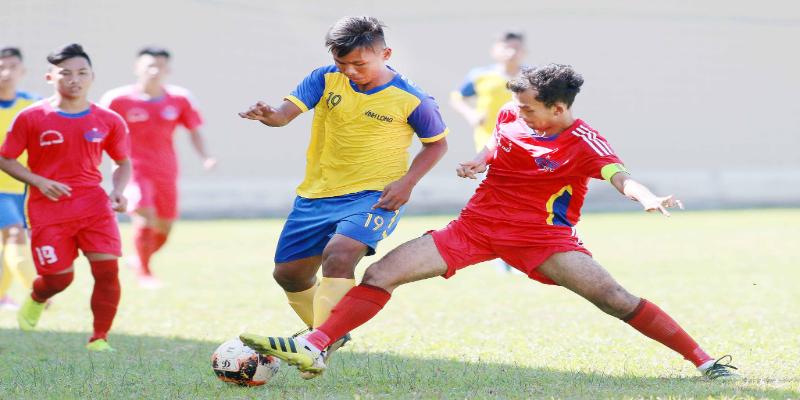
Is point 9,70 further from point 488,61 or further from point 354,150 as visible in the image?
point 488,61

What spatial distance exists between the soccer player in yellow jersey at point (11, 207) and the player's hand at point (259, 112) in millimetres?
4132

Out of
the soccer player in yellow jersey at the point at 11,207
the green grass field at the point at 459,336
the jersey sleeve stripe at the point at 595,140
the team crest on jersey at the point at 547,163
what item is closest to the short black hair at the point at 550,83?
the jersey sleeve stripe at the point at 595,140

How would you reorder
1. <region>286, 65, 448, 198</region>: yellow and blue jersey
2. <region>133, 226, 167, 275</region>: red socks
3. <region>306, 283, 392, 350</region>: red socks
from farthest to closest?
<region>133, 226, 167, 275</region>: red socks, <region>286, 65, 448, 198</region>: yellow and blue jersey, <region>306, 283, 392, 350</region>: red socks

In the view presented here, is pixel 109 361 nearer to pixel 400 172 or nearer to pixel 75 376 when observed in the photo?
pixel 75 376

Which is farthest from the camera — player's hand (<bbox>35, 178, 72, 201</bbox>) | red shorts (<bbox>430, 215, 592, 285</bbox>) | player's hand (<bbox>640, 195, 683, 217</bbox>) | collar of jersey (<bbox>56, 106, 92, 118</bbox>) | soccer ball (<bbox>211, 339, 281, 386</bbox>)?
collar of jersey (<bbox>56, 106, 92, 118</bbox>)

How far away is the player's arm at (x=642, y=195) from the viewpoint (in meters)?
5.00

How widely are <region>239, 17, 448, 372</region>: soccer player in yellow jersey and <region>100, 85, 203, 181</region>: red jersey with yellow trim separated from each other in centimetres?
532

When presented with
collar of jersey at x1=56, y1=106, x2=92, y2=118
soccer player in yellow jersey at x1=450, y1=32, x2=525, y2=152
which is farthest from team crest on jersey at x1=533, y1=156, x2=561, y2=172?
soccer player in yellow jersey at x1=450, y1=32, x2=525, y2=152

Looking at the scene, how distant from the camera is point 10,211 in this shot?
376 inches

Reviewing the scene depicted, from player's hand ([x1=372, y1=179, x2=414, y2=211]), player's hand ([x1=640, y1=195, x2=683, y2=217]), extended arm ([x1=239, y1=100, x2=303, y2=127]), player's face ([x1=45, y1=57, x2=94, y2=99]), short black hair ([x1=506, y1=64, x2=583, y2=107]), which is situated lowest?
player's hand ([x1=372, y1=179, x2=414, y2=211])

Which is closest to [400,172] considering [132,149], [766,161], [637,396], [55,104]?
[637,396]

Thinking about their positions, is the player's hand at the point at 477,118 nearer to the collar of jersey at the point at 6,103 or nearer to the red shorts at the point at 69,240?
the collar of jersey at the point at 6,103

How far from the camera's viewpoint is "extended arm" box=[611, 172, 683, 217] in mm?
5000

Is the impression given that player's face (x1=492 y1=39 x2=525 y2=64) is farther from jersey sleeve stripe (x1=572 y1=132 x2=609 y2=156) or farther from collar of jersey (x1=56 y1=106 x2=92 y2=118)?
jersey sleeve stripe (x1=572 y1=132 x2=609 y2=156)
